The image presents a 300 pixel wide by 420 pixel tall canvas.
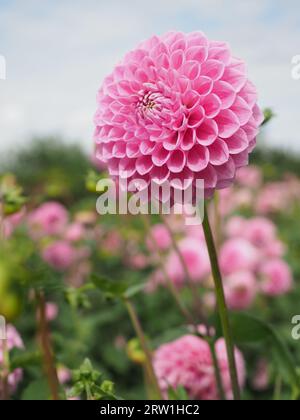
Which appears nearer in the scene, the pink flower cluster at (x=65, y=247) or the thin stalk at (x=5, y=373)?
the thin stalk at (x=5, y=373)

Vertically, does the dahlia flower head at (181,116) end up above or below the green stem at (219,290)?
above

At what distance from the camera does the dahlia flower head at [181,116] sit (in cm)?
58

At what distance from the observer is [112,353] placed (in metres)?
1.73

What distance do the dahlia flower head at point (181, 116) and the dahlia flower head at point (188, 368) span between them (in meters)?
0.34

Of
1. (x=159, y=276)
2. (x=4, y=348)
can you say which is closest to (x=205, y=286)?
(x=159, y=276)

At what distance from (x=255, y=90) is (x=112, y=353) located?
1.24m

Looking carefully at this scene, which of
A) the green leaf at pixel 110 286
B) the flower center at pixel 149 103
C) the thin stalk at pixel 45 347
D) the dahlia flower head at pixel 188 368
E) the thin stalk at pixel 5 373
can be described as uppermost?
the flower center at pixel 149 103

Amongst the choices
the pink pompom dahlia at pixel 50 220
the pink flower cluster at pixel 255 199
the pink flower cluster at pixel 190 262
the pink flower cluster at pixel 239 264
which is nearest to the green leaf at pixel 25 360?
the pink flower cluster at pixel 239 264

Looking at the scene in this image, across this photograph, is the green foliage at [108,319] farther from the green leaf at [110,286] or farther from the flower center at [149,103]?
the flower center at [149,103]

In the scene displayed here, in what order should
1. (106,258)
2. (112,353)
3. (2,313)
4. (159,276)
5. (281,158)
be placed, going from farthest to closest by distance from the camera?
1. (281,158)
2. (106,258)
3. (159,276)
4. (112,353)
5. (2,313)

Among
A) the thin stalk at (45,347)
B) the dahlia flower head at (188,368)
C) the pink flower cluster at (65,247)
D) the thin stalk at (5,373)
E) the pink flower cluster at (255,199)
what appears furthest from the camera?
the pink flower cluster at (255,199)

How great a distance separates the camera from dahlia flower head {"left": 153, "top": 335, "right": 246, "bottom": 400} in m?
0.85

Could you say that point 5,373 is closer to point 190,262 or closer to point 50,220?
point 190,262

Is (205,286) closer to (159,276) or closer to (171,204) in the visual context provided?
(159,276)
